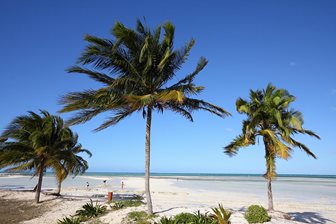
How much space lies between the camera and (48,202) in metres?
18.3

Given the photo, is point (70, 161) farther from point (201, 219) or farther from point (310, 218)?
point (310, 218)

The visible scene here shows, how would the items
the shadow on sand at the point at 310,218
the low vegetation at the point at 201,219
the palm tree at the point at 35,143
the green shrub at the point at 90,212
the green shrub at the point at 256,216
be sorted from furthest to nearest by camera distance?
the palm tree at the point at 35,143 → the shadow on sand at the point at 310,218 → the green shrub at the point at 90,212 → the green shrub at the point at 256,216 → the low vegetation at the point at 201,219

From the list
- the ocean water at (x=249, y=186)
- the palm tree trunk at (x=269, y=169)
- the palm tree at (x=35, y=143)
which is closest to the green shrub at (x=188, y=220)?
the palm tree trunk at (x=269, y=169)

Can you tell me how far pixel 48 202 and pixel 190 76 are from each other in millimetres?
11945

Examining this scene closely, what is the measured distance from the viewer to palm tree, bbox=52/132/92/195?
19.1 metres


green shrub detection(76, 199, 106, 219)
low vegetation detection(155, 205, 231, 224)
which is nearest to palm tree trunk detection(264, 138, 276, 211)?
low vegetation detection(155, 205, 231, 224)

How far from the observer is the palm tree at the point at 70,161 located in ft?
62.7

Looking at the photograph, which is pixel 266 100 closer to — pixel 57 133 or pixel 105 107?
pixel 105 107

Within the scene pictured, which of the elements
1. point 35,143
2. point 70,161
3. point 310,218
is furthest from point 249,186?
point 35,143

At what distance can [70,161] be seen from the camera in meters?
19.4

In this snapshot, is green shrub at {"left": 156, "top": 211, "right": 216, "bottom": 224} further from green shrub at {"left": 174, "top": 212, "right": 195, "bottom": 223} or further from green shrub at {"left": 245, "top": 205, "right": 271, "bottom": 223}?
green shrub at {"left": 245, "top": 205, "right": 271, "bottom": 223}

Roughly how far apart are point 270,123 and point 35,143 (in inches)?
514

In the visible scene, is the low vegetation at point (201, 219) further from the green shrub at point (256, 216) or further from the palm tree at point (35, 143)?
the palm tree at point (35, 143)

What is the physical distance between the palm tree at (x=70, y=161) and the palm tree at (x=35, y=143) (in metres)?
0.16
